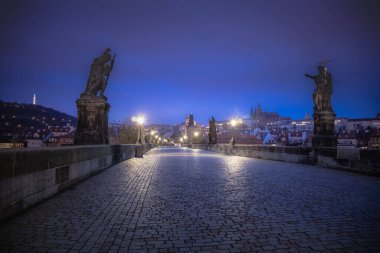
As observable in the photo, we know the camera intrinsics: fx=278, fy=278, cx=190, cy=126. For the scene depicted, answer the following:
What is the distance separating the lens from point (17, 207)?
479 centimetres

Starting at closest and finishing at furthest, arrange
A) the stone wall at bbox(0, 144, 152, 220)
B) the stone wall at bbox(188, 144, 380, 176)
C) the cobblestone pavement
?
the cobblestone pavement < the stone wall at bbox(0, 144, 152, 220) < the stone wall at bbox(188, 144, 380, 176)

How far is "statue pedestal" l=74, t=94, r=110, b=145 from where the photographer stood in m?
14.1

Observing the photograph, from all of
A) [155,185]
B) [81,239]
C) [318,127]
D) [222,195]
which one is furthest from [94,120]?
[318,127]

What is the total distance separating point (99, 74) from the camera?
1495cm

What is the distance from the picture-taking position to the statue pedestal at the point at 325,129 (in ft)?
53.8

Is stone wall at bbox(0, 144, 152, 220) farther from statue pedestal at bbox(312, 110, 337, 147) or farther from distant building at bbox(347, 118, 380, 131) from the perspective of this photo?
distant building at bbox(347, 118, 380, 131)

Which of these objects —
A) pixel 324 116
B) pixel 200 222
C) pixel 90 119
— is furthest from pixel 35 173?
pixel 324 116

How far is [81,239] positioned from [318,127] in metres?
15.9

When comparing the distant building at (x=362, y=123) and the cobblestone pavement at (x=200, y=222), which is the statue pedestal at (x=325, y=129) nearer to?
the cobblestone pavement at (x=200, y=222)

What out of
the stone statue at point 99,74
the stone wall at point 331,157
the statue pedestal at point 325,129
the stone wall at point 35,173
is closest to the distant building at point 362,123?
the stone wall at point 331,157

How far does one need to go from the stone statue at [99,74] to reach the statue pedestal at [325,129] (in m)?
12.5

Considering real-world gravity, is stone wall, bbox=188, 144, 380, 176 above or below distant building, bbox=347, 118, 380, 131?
below

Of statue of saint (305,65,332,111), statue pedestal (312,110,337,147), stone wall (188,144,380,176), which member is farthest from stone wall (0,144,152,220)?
statue of saint (305,65,332,111)

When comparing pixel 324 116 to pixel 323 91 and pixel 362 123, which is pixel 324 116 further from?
pixel 362 123
